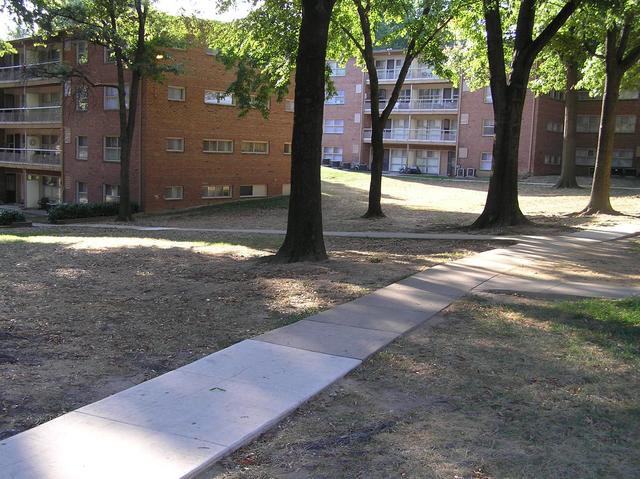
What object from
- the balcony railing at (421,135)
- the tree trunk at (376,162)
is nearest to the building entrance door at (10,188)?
the balcony railing at (421,135)

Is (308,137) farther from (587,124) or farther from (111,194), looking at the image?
(587,124)

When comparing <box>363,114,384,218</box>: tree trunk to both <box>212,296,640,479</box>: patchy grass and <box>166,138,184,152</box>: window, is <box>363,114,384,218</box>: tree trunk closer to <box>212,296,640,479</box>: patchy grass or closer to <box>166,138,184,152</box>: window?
<box>166,138,184,152</box>: window

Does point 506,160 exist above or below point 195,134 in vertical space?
below

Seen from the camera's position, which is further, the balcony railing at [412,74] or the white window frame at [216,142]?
the balcony railing at [412,74]

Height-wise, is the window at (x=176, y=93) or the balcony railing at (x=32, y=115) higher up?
the window at (x=176, y=93)

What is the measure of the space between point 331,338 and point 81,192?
3476cm

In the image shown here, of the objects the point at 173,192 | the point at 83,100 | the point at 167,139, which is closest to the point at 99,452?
the point at 167,139

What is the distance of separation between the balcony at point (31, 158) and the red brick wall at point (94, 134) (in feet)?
6.75

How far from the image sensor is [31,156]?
143 feet

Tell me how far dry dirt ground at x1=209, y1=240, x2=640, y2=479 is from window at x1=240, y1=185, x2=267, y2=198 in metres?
32.0

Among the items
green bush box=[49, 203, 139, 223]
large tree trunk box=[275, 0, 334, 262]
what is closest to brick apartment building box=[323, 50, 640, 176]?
green bush box=[49, 203, 139, 223]

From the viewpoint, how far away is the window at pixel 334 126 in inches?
2480

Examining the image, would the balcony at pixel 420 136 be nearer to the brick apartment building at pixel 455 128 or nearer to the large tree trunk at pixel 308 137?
the brick apartment building at pixel 455 128

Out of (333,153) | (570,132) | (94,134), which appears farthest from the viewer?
(333,153)
